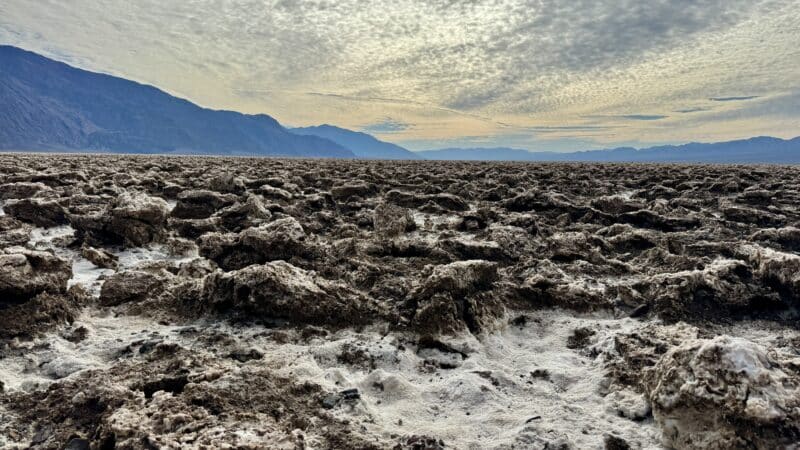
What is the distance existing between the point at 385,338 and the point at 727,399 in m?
1.94

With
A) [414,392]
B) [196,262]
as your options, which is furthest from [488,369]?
[196,262]

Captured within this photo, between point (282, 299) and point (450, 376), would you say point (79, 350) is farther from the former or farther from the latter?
point (450, 376)

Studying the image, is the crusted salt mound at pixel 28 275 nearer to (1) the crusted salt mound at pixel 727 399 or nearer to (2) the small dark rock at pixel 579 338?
(2) the small dark rock at pixel 579 338

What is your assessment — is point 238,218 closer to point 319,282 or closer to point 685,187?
point 319,282

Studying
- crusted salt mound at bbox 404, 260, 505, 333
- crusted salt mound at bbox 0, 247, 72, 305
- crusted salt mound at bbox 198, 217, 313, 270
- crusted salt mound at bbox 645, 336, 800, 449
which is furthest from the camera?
crusted salt mound at bbox 198, 217, 313, 270

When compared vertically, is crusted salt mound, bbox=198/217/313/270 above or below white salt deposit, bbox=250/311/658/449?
above

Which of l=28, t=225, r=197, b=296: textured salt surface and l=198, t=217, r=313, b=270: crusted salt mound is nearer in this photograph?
l=28, t=225, r=197, b=296: textured salt surface

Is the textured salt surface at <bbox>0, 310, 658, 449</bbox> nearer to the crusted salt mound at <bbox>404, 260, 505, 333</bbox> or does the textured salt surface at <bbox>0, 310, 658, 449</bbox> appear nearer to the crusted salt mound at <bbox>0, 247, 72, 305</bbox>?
the crusted salt mound at <bbox>404, 260, 505, 333</bbox>

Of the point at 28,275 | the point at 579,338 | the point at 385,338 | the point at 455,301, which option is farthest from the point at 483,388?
the point at 28,275

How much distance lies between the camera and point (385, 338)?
3148 millimetres

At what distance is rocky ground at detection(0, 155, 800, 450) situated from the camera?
6.76ft

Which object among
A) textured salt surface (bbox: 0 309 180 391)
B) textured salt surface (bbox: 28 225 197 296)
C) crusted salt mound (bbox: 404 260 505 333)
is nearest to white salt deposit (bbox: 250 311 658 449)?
crusted salt mound (bbox: 404 260 505 333)

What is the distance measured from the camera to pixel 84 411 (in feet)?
7.16

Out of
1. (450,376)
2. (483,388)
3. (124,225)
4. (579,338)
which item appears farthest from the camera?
(124,225)
